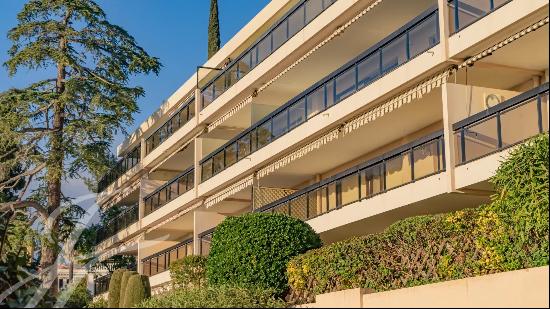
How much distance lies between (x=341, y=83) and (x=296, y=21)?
484 centimetres

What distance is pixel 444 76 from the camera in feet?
77.4

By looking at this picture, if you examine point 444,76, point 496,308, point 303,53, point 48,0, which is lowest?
point 496,308

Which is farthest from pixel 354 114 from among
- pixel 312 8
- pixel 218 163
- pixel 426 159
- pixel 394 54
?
pixel 218 163

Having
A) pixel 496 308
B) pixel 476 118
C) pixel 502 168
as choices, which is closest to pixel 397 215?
pixel 476 118

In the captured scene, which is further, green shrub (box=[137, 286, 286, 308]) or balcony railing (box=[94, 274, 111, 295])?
balcony railing (box=[94, 274, 111, 295])

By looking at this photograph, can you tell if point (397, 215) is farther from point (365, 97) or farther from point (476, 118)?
point (476, 118)

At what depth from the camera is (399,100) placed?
1008 inches

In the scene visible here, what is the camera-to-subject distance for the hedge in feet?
54.0

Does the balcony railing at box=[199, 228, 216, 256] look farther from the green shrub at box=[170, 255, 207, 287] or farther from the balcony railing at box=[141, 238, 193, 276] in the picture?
the green shrub at box=[170, 255, 207, 287]

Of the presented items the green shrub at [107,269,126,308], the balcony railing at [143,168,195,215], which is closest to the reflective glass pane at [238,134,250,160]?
the balcony railing at [143,168,195,215]

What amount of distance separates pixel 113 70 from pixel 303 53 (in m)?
14.9

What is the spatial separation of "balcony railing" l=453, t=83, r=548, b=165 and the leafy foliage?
8321mm

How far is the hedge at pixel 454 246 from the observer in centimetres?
1646

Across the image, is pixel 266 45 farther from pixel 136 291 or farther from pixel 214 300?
pixel 214 300
